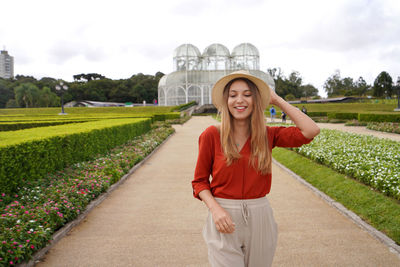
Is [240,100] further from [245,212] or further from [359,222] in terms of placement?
[359,222]

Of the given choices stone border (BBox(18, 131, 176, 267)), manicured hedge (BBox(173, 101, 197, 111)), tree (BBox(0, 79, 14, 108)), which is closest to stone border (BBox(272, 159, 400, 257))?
stone border (BBox(18, 131, 176, 267))

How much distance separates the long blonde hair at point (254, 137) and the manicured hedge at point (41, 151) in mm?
3982

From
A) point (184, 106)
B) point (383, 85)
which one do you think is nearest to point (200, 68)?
point (184, 106)

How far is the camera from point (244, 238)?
1.81 metres

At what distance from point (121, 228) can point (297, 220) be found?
250 cm

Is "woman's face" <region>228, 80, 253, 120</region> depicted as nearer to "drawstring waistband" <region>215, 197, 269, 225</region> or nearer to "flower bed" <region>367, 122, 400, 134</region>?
"drawstring waistband" <region>215, 197, 269, 225</region>

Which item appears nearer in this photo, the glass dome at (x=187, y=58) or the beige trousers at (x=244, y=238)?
the beige trousers at (x=244, y=238)

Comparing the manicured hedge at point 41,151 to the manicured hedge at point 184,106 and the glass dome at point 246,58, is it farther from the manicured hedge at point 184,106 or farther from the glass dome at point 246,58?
the glass dome at point 246,58

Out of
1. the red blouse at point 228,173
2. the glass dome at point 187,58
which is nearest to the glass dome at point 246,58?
the glass dome at point 187,58

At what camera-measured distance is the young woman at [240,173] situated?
1782mm

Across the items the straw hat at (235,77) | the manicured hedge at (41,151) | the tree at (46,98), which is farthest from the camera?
the tree at (46,98)

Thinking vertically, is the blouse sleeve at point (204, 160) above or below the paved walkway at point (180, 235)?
above

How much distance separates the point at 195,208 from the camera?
5.43 m

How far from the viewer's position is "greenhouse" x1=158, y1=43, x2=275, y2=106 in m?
48.4
